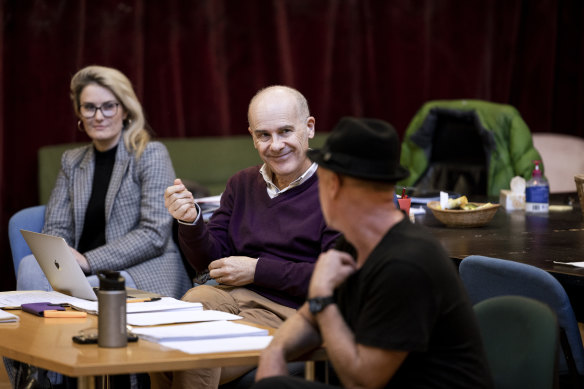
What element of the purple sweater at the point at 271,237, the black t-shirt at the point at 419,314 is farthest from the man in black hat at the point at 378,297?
the purple sweater at the point at 271,237

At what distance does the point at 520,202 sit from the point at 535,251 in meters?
1.17

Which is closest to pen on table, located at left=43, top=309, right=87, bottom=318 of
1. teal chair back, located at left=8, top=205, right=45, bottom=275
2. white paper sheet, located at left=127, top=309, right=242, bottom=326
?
white paper sheet, located at left=127, top=309, right=242, bottom=326

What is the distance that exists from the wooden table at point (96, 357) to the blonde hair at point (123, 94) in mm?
1889

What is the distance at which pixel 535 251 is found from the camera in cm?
274

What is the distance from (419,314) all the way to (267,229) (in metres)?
1.17

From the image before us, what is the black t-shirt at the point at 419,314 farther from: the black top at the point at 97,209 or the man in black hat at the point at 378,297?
the black top at the point at 97,209

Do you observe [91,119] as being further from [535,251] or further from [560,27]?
[560,27]

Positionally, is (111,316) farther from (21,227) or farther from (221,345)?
(21,227)

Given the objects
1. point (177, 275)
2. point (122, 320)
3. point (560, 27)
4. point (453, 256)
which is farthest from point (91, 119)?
point (560, 27)

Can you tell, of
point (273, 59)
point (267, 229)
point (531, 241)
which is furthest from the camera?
point (273, 59)

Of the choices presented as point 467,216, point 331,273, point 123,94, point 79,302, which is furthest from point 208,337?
point 123,94

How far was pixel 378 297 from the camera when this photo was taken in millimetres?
1646

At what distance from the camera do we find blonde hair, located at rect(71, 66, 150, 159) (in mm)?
3826

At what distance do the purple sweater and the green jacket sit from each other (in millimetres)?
1990
